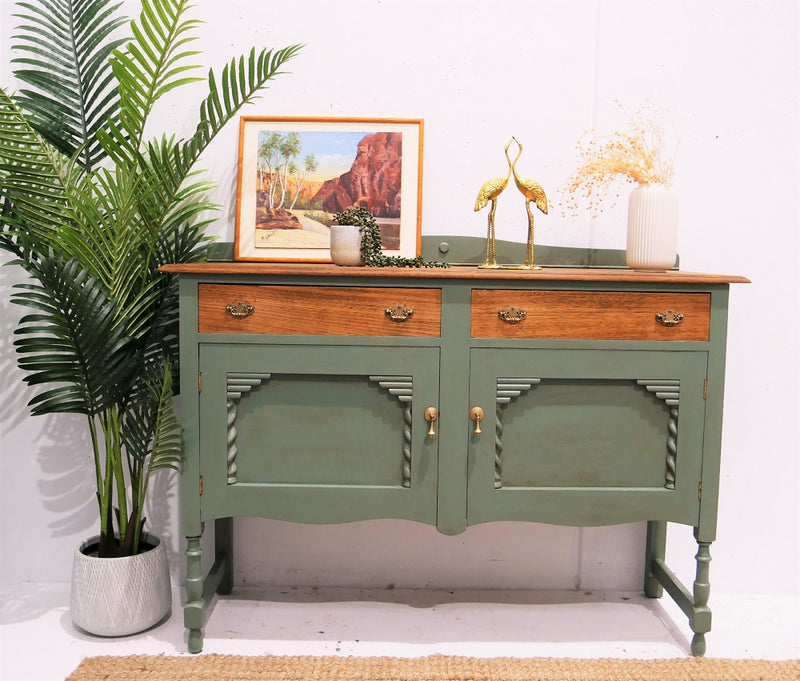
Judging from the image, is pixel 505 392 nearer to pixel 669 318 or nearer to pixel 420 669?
pixel 669 318

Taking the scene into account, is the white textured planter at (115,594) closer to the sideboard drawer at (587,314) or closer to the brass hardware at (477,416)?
the brass hardware at (477,416)

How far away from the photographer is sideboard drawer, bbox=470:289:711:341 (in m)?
1.93

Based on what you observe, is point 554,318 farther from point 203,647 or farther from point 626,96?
point 203,647

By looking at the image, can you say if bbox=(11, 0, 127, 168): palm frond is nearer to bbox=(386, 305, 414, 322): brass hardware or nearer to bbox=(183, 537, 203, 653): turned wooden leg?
bbox=(386, 305, 414, 322): brass hardware

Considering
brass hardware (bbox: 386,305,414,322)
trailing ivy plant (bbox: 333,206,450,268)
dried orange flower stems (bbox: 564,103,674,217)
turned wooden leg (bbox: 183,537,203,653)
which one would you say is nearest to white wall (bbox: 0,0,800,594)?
dried orange flower stems (bbox: 564,103,674,217)

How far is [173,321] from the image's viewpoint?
2178 millimetres

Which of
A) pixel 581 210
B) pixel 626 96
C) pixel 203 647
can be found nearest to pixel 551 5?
pixel 626 96

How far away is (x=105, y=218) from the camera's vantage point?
2096 millimetres

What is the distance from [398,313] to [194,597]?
970 mm

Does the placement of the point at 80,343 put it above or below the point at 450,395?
above

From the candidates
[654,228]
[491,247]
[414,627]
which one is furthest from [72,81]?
[414,627]

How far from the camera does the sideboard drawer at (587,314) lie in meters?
1.93

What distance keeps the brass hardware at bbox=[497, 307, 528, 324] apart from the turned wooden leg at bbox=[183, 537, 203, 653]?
1038mm

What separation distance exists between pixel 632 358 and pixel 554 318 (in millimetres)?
236
